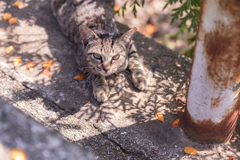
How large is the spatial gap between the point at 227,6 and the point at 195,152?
147 centimetres

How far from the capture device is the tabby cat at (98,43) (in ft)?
8.81

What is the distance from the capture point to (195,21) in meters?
2.97

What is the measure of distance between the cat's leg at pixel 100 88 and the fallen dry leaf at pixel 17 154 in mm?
1974

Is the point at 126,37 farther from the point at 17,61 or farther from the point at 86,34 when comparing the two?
the point at 17,61

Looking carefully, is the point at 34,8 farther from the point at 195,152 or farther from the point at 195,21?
the point at 195,152

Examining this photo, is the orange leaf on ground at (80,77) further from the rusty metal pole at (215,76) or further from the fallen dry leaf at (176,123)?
the rusty metal pole at (215,76)

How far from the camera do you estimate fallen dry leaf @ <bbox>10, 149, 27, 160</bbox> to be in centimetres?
66

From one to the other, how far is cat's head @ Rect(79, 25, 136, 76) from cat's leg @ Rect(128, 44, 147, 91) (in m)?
0.28

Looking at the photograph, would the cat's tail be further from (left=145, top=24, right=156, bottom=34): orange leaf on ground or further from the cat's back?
(left=145, top=24, right=156, bottom=34): orange leaf on ground

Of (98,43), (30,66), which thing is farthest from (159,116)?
(30,66)

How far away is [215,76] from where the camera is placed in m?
1.83

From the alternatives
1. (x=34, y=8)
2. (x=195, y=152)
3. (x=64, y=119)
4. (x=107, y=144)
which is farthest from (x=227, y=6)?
(x=34, y=8)

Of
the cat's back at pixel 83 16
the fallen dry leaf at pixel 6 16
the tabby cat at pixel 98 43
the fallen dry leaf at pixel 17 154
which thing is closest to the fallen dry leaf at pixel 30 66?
the tabby cat at pixel 98 43

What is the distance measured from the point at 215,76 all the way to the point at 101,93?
136cm
